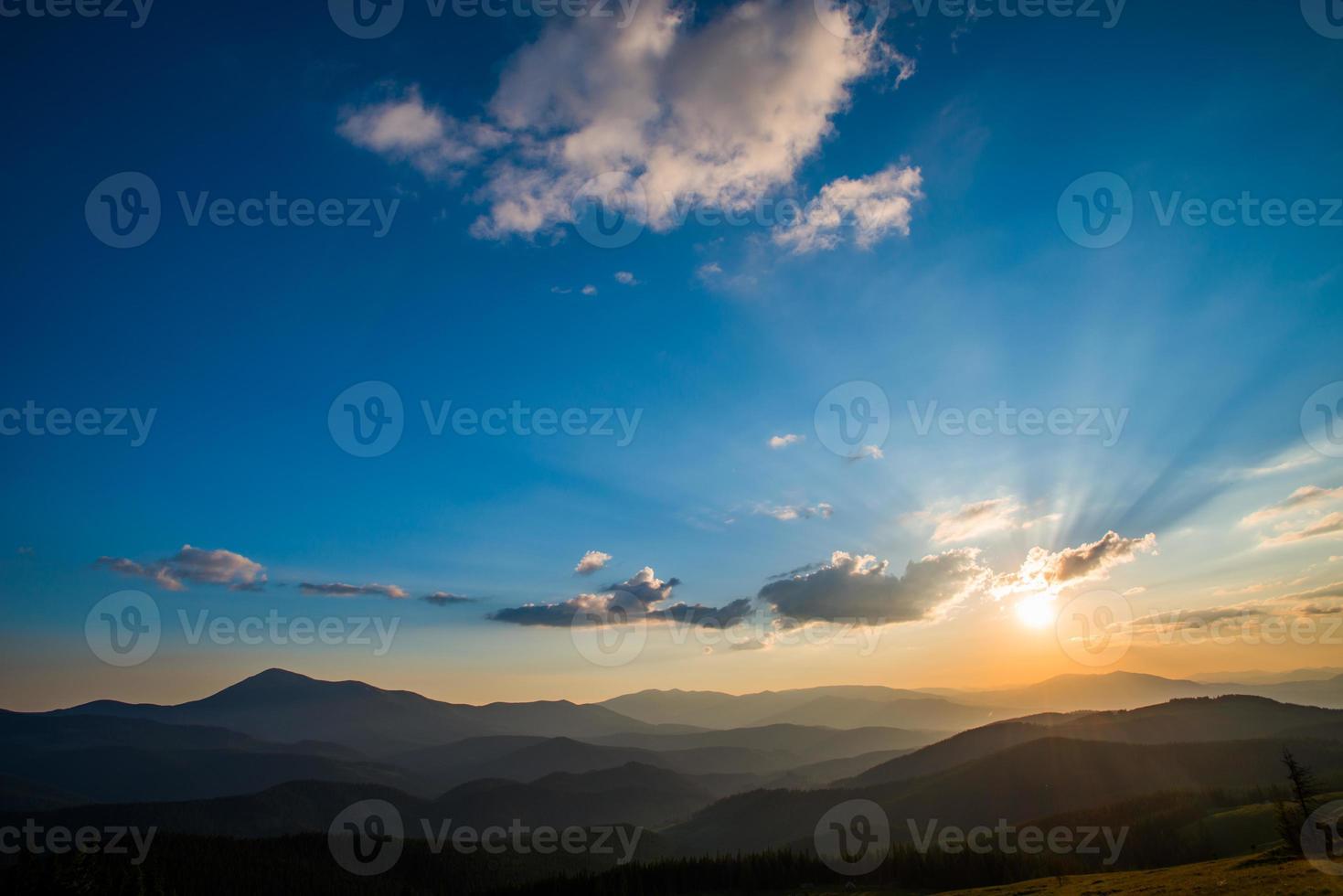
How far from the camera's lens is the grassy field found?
141 ft

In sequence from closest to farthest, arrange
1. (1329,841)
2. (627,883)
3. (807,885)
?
1. (1329,841)
2. (807,885)
3. (627,883)

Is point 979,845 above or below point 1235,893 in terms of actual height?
below

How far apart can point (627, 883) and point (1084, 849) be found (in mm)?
125274

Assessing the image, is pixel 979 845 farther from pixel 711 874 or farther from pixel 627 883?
pixel 627 883

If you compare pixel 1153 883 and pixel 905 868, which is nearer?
pixel 1153 883

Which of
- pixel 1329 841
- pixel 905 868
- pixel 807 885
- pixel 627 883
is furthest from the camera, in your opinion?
pixel 627 883

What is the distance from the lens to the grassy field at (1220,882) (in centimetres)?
4306

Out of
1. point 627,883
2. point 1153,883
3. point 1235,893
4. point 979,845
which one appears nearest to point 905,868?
point 979,845

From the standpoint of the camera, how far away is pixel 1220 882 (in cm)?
5062

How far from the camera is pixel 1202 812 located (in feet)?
586

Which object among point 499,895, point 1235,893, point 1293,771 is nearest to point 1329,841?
point 1293,771

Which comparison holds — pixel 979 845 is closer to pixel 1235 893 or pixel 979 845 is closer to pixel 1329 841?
pixel 1329 841

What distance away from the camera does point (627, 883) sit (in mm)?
170500

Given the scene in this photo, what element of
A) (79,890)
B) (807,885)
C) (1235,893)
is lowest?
(807,885)
